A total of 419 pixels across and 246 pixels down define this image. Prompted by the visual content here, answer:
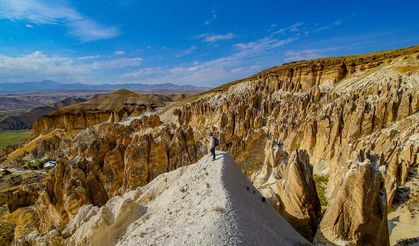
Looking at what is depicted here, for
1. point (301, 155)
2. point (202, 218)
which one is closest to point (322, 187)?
point (301, 155)

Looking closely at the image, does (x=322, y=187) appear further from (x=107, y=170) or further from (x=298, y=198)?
(x=107, y=170)

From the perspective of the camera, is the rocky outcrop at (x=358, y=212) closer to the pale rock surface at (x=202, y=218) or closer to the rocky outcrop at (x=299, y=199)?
the rocky outcrop at (x=299, y=199)

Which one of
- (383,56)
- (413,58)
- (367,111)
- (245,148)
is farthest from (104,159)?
(383,56)

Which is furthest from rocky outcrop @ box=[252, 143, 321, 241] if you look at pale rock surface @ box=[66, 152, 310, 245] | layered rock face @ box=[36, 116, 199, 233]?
layered rock face @ box=[36, 116, 199, 233]

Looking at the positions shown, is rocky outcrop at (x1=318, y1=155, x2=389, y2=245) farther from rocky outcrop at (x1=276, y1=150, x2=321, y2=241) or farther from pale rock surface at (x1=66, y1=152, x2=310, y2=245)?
pale rock surface at (x1=66, y1=152, x2=310, y2=245)

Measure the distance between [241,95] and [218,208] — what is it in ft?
255

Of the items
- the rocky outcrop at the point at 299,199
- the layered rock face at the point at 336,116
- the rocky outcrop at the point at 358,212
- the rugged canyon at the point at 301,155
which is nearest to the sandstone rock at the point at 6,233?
the rugged canyon at the point at 301,155

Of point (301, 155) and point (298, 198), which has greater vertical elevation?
point (301, 155)

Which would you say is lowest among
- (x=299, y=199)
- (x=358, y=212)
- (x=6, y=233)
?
(x=6, y=233)

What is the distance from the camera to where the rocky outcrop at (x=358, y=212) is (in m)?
17.6

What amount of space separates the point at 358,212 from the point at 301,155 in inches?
230

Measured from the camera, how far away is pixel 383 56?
234 feet

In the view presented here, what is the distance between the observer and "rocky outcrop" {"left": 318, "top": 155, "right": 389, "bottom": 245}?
17594 millimetres

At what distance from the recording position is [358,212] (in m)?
17.6
